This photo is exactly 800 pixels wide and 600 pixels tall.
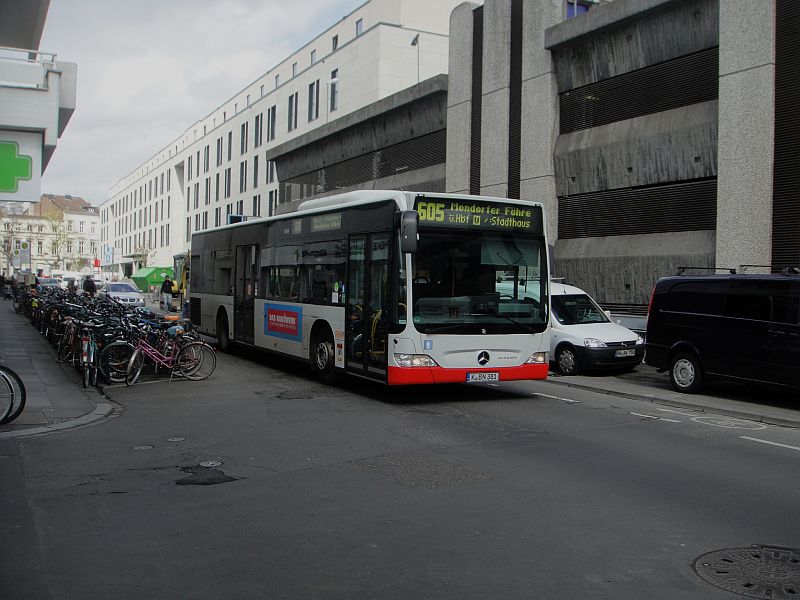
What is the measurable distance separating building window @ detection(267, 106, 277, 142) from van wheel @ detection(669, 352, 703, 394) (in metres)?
44.2

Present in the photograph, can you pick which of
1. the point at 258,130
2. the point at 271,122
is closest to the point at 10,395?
the point at 271,122

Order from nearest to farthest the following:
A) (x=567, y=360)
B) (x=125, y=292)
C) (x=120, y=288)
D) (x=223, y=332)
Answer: (x=567, y=360)
(x=223, y=332)
(x=125, y=292)
(x=120, y=288)

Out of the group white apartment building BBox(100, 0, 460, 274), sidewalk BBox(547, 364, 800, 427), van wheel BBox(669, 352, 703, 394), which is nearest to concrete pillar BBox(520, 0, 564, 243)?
sidewalk BBox(547, 364, 800, 427)

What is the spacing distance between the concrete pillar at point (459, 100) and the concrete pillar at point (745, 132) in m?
10.2

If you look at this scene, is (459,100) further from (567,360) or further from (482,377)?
(482,377)

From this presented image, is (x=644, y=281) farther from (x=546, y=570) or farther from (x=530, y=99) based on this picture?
(x=546, y=570)

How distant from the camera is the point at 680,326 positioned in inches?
528

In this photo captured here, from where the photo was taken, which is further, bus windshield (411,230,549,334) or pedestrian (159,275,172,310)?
pedestrian (159,275,172,310)

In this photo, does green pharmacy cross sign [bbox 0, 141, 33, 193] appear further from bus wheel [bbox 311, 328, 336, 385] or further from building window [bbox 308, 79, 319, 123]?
building window [bbox 308, 79, 319, 123]

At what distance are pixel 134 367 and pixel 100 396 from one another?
1320mm

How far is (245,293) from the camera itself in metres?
17.2

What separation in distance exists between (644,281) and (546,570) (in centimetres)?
1660

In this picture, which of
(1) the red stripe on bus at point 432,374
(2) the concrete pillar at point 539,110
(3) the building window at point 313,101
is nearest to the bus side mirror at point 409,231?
(1) the red stripe on bus at point 432,374

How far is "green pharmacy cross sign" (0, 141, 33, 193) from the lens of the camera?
9188mm
